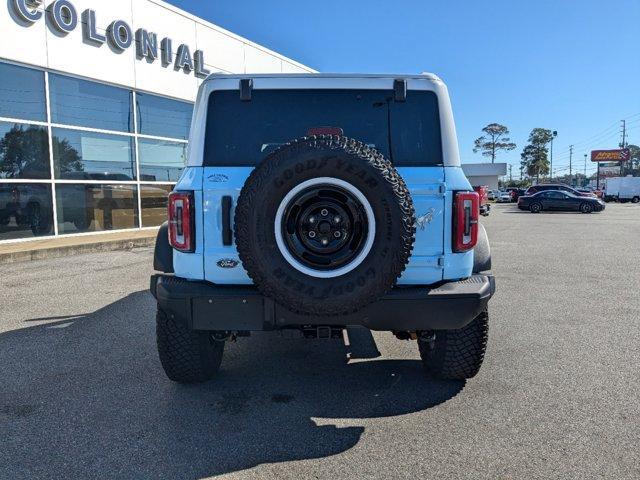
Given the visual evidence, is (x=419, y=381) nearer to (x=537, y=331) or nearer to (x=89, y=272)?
(x=537, y=331)

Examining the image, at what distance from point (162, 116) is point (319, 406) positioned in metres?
13.0

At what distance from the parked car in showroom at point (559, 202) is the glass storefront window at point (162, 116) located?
73.4 feet

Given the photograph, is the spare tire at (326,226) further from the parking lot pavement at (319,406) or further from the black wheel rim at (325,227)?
the parking lot pavement at (319,406)

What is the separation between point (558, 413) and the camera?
3057 mm

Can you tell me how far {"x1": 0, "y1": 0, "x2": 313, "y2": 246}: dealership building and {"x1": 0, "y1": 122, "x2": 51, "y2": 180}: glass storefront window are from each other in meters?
→ 0.02

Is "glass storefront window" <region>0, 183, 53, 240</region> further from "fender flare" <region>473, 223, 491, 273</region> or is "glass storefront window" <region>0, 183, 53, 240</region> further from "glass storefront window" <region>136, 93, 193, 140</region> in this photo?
"fender flare" <region>473, 223, 491, 273</region>

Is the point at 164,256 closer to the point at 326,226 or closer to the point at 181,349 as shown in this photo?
the point at 181,349

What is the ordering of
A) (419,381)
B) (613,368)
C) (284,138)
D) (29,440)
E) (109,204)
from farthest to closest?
(109,204) → (613,368) → (419,381) → (284,138) → (29,440)

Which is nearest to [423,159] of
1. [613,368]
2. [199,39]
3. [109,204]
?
[613,368]

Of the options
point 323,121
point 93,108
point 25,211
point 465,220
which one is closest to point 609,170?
Answer: point 93,108

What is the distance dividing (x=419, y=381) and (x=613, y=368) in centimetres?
163

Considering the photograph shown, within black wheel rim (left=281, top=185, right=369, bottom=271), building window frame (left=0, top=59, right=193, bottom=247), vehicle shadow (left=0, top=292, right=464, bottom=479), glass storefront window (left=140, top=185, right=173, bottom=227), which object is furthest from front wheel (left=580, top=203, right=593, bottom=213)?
black wheel rim (left=281, top=185, right=369, bottom=271)

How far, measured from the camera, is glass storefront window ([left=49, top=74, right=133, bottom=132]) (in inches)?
444

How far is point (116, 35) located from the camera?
39.8ft
